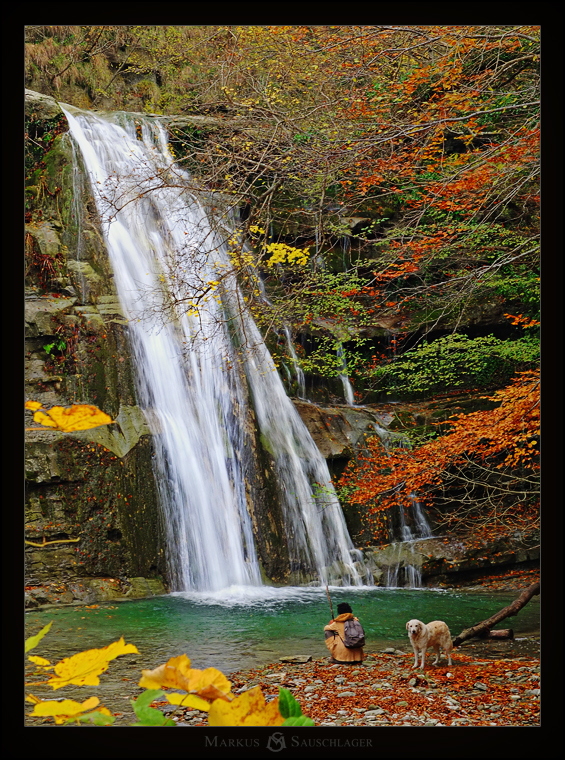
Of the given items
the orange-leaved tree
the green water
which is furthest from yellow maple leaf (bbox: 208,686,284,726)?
the orange-leaved tree

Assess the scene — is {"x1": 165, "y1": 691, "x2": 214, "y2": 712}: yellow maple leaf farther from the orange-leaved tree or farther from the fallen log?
the orange-leaved tree

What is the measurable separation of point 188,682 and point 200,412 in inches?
252

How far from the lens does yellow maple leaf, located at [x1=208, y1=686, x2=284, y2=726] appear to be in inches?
39.9

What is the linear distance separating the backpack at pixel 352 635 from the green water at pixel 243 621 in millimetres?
582

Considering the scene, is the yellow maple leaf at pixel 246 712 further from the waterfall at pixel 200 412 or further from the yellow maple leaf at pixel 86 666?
the waterfall at pixel 200 412

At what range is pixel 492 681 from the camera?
3.34 meters

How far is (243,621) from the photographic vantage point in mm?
5156

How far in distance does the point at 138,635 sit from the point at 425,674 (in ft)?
7.27

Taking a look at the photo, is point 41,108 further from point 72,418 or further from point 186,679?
point 186,679

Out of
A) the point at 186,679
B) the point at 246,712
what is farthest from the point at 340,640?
the point at 186,679

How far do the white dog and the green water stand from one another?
887 millimetres
